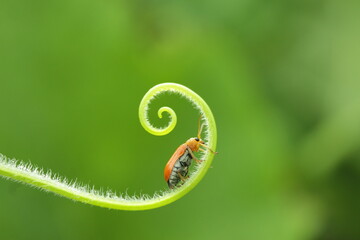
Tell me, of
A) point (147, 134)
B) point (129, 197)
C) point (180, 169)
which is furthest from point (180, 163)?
point (147, 134)

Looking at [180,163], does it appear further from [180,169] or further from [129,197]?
[129,197]

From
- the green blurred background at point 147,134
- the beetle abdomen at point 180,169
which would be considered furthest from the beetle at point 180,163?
the green blurred background at point 147,134

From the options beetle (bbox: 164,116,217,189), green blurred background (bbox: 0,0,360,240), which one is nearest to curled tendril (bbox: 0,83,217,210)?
beetle (bbox: 164,116,217,189)

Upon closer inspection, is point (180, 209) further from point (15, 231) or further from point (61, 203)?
point (15, 231)

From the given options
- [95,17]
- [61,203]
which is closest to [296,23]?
[95,17]

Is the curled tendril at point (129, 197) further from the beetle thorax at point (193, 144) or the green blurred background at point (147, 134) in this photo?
the green blurred background at point (147, 134)
